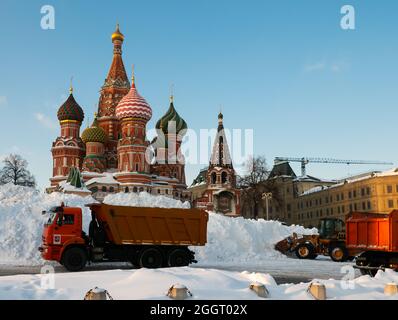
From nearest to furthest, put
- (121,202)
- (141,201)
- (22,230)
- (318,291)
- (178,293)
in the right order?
(178,293) < (318,291) < (22,230) < (141,201) < (121,202)

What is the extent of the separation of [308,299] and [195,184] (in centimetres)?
11193

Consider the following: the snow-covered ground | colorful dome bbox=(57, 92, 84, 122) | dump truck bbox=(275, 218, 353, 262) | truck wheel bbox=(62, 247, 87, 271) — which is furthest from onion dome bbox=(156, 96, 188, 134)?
the snow-covered ground

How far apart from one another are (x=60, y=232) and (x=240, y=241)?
14.1 metres

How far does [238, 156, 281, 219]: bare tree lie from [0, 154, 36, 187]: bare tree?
33.8 m

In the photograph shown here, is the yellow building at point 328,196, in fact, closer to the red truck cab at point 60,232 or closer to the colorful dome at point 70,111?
the colorful dome at point 70,111

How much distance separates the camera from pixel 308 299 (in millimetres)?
9859

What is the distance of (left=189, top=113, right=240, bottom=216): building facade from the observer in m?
64.1

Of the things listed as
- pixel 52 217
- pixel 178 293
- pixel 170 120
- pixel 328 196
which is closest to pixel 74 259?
pixel 52 217

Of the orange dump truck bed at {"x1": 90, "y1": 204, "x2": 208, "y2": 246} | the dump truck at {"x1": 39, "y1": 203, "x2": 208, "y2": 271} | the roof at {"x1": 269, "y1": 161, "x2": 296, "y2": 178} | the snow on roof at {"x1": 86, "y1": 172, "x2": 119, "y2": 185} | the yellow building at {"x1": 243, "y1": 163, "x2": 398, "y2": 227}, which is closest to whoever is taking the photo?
the dump truck at {"x1": 39, "y1": 203, "x2": 208, "y2": 271}

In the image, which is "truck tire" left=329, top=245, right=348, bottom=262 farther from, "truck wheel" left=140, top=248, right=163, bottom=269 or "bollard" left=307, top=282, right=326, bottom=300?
"bollard" left=307, top=282, right=326, bottom=300

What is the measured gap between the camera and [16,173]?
73.9 meters

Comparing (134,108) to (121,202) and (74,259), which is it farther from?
(74,259)
